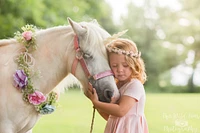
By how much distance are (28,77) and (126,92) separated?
0.52 metres

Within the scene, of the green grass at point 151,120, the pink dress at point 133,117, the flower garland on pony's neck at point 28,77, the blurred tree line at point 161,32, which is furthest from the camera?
the blurred tree line at point 161,32

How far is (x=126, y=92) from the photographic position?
204 centimetres

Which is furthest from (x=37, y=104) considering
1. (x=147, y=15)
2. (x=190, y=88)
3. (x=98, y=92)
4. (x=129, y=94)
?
(x=147, y=15)

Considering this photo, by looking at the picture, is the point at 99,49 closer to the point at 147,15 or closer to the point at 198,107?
the point at 198,107

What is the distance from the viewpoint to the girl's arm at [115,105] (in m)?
1.95

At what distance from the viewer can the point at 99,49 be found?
1.92 meters

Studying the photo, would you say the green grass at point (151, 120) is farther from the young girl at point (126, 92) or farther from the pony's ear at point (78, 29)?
the pony's ear at point (78, 29)

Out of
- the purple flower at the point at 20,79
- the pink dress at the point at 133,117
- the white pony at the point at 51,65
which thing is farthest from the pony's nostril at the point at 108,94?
the purple flower at the point at 20,79

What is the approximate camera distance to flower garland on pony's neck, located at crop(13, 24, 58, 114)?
1975mm

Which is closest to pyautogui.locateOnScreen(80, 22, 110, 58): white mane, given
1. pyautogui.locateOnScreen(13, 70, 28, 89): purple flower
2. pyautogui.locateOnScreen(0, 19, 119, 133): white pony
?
pyautogui.locateOnScreen(0, 19, 119, 133): white pony

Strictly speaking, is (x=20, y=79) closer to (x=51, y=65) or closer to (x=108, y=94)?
(x=51, y=65)

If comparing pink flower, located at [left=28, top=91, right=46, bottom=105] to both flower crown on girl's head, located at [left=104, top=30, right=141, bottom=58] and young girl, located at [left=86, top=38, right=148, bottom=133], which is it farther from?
flower crown on girl's head, located at [left=104, top=30, right=141, bottom=58]

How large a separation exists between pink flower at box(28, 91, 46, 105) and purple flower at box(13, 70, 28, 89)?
2.8 inches

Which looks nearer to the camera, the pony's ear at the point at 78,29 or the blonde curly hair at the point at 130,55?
the pony's ear at the point at 78,29
